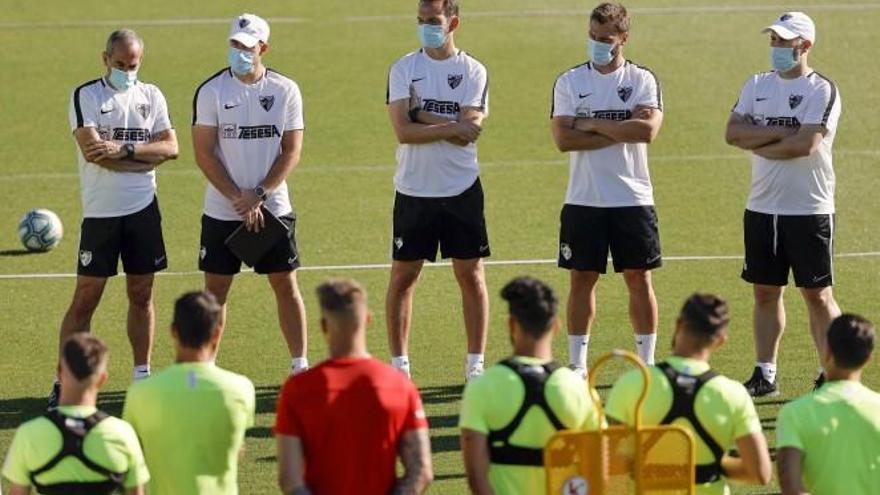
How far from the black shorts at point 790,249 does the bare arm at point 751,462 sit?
14.0ft

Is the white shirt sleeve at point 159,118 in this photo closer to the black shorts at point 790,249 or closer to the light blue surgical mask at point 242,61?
the light blue surgical mask at point 242,61

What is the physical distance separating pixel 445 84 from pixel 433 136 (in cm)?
41

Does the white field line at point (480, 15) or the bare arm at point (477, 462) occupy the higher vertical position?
the white field line at point (480, 15)

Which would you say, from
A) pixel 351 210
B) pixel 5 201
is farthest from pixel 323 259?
pixel 5 201

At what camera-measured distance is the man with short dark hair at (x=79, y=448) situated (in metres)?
7.43

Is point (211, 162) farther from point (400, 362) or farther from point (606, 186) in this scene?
point (606, 186)

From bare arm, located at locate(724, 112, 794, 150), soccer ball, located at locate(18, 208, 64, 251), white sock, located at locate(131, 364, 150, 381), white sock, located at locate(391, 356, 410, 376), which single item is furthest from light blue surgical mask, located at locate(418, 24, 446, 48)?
soccer ball, located at locate(18, 208, 64, 251)

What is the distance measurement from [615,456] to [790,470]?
838mm

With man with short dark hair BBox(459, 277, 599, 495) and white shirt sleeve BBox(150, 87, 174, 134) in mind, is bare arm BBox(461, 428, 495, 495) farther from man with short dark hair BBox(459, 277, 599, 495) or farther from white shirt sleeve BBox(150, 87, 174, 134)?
white shirt sleeve BBox(150, 87, 174, 134)

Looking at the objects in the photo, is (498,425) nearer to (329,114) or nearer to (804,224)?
(804,224)

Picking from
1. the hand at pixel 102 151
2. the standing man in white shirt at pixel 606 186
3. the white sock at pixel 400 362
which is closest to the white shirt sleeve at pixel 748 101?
the standing man in white shirt at pixel 606 186

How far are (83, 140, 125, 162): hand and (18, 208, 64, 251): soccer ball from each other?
4422mm

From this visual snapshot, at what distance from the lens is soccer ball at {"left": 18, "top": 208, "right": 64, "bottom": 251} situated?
52.2 ft

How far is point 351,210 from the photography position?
1759cm
